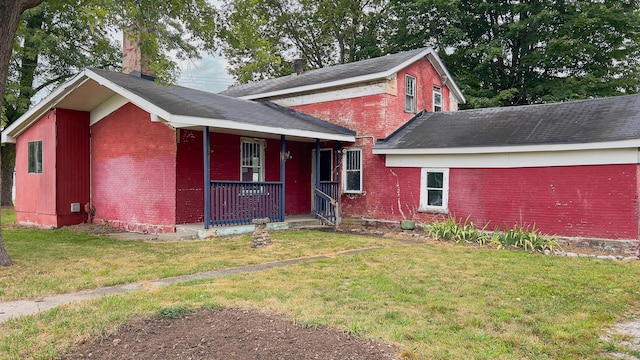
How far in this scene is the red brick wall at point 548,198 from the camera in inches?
389

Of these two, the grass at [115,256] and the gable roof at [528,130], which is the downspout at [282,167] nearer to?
the grass at [115,256]

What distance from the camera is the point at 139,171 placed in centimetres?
1266

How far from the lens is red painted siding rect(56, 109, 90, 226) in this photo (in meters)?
13.3

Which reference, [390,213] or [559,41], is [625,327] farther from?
[559,41]

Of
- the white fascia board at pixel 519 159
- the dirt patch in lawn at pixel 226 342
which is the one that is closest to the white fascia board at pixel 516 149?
the white fascia board at pixel 519 159

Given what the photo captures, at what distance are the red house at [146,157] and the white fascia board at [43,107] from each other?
0.04m

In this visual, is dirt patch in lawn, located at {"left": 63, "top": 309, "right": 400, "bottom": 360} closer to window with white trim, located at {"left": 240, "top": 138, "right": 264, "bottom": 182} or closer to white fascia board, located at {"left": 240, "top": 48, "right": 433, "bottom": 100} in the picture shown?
window with white trim, located at {"left": 240, "top": 138, "right": 264, "bottom": 182}

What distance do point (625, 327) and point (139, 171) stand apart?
11.8 meters

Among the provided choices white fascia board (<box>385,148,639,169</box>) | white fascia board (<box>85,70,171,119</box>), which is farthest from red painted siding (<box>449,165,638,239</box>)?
white fascia board (<box>85,70,171,119</box>)

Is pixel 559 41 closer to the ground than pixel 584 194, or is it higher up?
higher up

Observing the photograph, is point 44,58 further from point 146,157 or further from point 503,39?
point 503,39

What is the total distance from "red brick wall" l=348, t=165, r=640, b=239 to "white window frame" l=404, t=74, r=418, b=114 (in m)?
3.16

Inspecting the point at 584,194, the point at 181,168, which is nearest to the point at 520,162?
Result: the point at 584,194

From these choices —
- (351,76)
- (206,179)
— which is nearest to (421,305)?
(206,179)
